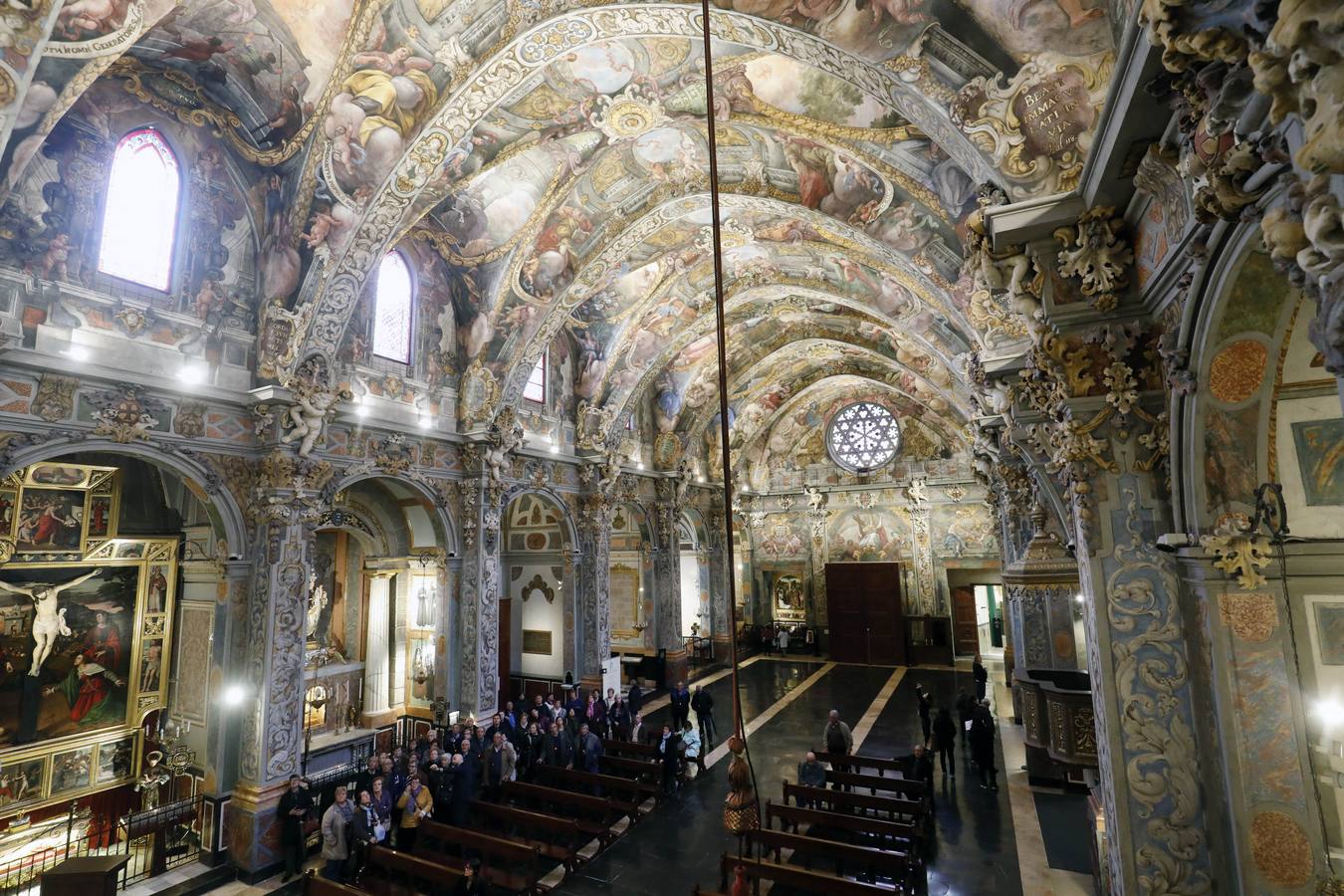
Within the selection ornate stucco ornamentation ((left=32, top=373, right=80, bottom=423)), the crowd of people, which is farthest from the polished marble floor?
ornate stucco ornamentation ((left=32, top=373, right=80, bottom=423))

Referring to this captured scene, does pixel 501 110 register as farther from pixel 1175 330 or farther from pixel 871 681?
pixel 871 681

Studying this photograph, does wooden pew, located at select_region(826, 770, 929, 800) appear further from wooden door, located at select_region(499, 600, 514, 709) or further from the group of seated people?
wooden door, located at select_region(499, 600, 514, 709)

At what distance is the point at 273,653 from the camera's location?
1027cm

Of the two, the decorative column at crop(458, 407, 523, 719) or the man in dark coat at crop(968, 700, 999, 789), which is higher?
the decorative column at crop(458, 407, 523, 719)

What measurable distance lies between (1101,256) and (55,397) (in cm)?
1159

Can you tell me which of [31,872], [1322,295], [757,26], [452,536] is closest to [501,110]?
[757,26]

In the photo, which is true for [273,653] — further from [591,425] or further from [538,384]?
[591,425]

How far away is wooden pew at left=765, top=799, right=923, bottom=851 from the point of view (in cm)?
890

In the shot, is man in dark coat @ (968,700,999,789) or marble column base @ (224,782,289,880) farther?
man in dark coat @ (968,700,999,789)

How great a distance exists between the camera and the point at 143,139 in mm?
9766

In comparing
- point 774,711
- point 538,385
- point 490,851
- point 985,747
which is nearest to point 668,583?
point 774,711

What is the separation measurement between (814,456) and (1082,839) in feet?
66.4

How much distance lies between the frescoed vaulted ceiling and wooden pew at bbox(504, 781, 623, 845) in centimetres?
745

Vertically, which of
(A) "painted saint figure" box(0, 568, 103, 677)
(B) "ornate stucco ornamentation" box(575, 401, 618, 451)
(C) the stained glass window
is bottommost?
(A) "painted saint figure" box(0, 568, 103, 677)
